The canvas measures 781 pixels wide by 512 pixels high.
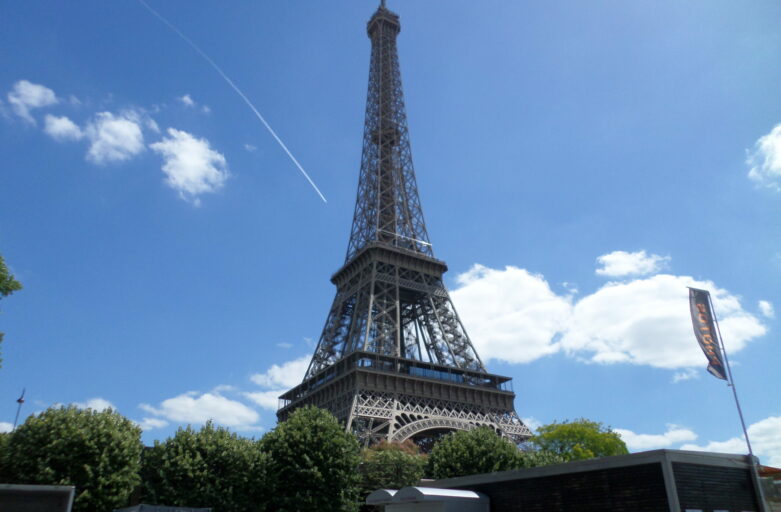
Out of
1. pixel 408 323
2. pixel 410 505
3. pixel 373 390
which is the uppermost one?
pixel 408 323

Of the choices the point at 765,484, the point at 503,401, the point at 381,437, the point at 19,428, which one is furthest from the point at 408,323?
the point at 765,484

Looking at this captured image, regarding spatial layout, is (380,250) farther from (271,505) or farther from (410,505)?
(410,505)

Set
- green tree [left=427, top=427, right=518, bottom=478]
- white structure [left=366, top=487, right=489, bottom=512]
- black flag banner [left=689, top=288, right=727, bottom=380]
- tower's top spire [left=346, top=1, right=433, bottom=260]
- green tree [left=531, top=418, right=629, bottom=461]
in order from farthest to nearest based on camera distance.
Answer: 1. tower's top spire [left=346, top=1, right=433, bottom=260]
2. green tree [left=531, top=418, right=629, bottom=461]
3. green tree [left=427, top=427, right=518, bottom=478]
4. black flag banner [left=689, top=288, right=727, bottom=380]
5. white structure [left=366, top=487, right=489, bottom=512]

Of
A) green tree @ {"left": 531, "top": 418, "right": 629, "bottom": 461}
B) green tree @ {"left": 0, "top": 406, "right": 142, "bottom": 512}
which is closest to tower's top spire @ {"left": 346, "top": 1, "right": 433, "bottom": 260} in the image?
green tree @ {"left": 531, "top": 418, "right": 629, "bottom": 461}

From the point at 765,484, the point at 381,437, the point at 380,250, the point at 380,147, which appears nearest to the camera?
the point at 765,484

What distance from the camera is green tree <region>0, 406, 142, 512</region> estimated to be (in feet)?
92.9

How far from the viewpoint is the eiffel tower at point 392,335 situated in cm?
5466

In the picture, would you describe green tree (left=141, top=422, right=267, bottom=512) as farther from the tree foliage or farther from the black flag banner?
the black flag banner

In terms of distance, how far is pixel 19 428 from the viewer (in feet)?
98.9

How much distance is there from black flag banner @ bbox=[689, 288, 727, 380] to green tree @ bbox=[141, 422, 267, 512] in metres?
24.9

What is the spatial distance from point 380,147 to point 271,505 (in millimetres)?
57864

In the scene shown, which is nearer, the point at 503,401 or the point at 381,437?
the point at 381,437

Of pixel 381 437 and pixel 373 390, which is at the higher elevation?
pixel 373 390

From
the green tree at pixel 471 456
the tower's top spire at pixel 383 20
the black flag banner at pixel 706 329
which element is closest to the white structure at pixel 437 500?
the black flag banner at pixel 706 329
